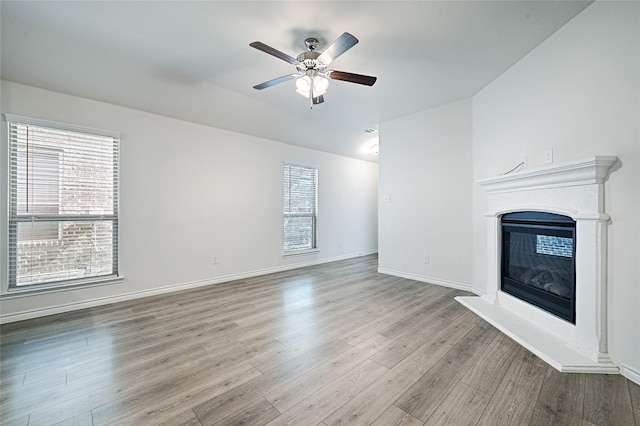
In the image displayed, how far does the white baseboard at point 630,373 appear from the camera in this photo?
5.92ft

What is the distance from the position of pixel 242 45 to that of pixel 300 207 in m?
3.42

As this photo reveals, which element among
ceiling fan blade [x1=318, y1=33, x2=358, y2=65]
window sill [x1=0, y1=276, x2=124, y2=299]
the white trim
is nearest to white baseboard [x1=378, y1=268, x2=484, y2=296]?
ceiling fan blade [x1=318, y1=33, x2=358, y2=65]

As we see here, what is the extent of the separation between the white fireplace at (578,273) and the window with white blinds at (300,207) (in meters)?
3.69

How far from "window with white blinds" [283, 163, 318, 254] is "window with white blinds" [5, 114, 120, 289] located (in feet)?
9.27

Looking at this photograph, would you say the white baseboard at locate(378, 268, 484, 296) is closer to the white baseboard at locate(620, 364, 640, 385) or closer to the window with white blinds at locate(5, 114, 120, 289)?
the white baseboard at locate(620, 364, 640, 385)

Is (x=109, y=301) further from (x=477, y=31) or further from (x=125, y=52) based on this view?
(x=477, y=31)

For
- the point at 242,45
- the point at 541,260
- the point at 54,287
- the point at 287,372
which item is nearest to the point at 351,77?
the point at 242,45

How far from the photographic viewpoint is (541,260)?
2707mm

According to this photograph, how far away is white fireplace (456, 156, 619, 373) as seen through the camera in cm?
200

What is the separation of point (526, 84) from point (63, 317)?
5.78 meters

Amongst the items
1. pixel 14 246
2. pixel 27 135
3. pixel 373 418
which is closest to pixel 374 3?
pixel 373 418

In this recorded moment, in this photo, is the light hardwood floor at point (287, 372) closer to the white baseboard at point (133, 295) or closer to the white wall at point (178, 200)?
the white baseboard at point (133, 295)

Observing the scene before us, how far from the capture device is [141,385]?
1.79 meters

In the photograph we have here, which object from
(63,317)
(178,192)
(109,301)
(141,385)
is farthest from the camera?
(178,192)
